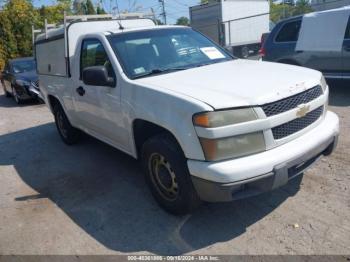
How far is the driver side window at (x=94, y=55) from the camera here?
14.5 feet

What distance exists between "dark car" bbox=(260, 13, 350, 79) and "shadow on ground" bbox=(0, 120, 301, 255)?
4594 millimetres

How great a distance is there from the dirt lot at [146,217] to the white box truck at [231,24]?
42.7 feet

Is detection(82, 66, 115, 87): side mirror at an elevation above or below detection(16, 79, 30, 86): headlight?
above

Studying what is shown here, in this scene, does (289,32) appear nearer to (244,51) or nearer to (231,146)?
(231,146)

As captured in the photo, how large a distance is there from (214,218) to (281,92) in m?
1.40

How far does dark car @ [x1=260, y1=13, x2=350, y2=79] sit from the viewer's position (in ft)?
25.3

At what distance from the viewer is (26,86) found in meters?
11.9

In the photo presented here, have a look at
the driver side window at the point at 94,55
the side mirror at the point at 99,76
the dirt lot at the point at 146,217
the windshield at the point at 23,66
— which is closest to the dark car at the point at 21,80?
the windshield at the point at 23,66

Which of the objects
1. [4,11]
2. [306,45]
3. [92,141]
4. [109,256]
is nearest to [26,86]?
[92,141]

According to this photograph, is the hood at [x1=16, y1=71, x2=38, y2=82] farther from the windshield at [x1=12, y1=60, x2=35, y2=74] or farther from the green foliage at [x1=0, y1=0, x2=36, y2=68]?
the green foliage at [x1=0, y1=0, x2=36, y2=68]

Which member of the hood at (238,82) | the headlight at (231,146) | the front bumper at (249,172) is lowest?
the front bumper at (249,172)

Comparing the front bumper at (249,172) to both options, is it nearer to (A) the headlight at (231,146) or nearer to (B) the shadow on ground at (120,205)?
(A) the headlight at (231,146)

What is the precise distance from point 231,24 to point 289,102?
51.2 feet

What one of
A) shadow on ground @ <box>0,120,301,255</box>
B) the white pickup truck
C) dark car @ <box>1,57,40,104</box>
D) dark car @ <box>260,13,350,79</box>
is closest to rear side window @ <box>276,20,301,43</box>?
dark car @ <box>260,13,350,79</box>
